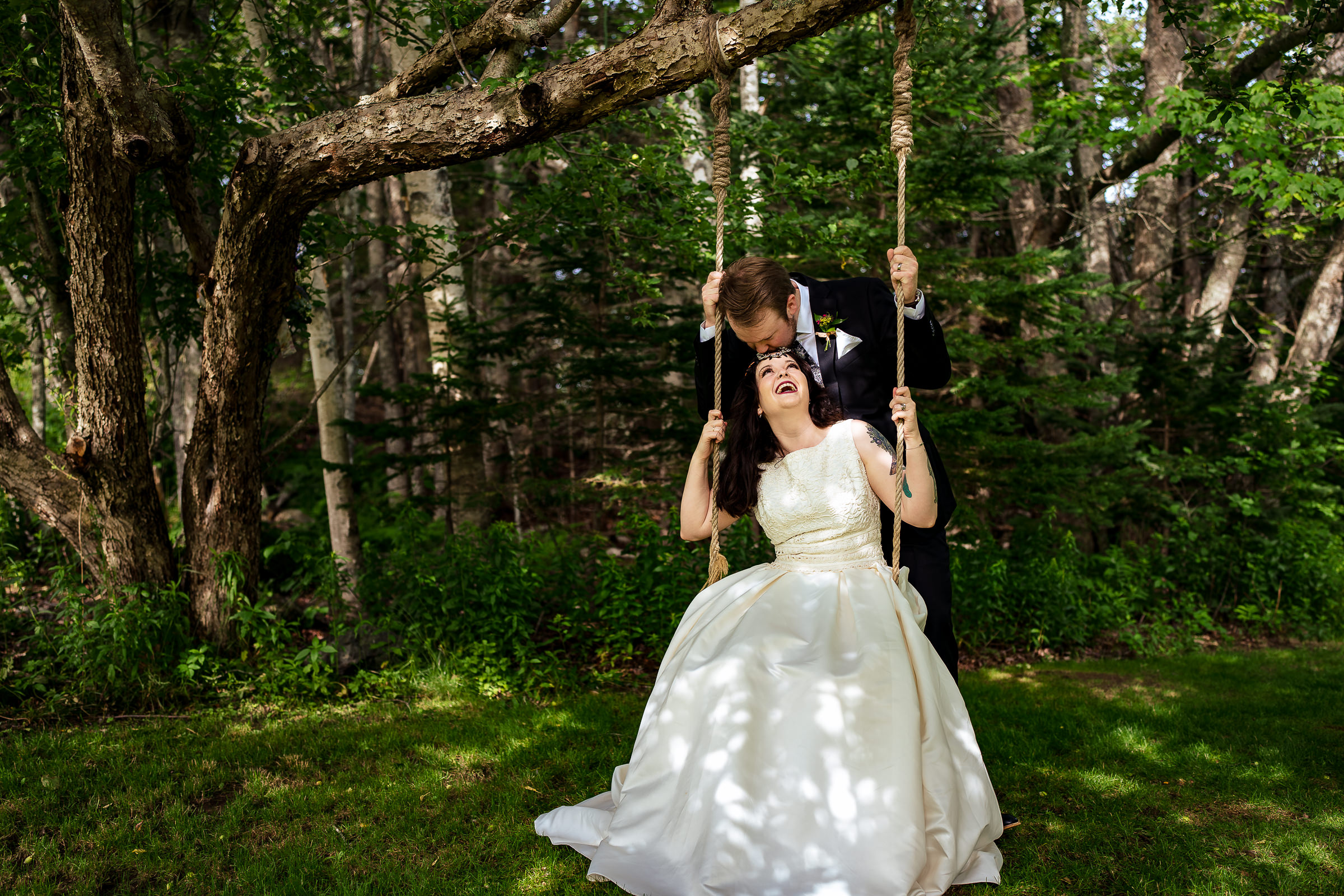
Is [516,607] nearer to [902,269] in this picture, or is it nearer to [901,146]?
[902,269]

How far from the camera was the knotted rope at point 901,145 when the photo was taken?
275cm

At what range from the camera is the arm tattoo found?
2.86 metres

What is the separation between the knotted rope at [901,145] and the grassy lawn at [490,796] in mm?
1147

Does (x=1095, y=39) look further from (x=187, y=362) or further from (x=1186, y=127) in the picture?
(x=187, y=362)

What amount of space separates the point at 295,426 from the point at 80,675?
5.89 ft

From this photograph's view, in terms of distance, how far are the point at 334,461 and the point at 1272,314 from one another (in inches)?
479

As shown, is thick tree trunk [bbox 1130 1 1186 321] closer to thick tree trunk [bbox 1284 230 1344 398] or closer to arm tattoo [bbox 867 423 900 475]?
thick tree trunk [bbox 1284 230 1344 398]

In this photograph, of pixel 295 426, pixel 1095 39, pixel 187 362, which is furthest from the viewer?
pixel 1095 39

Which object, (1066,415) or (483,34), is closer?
(483,34)

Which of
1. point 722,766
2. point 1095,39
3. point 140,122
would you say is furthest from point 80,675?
point 1095,39

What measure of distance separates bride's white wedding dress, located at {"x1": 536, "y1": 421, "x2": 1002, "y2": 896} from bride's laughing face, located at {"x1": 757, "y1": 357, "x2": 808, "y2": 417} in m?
0.22

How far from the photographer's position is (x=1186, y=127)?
21.0ft

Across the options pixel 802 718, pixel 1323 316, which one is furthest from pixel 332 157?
pixel 1323 316

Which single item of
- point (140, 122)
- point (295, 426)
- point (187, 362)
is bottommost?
point (295, 426)
